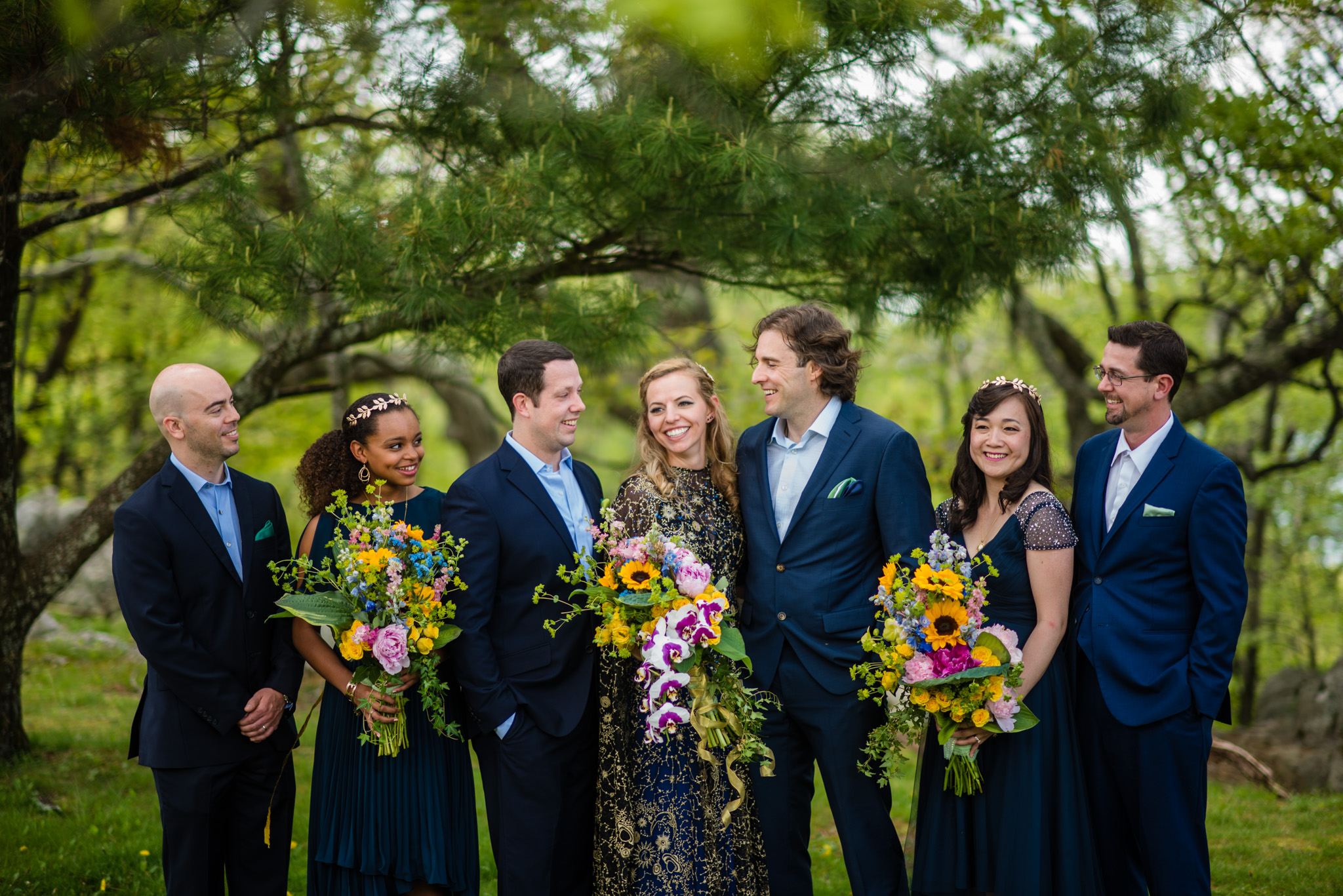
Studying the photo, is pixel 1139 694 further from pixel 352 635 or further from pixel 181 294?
pixel 181 294

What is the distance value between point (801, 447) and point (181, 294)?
131 inches

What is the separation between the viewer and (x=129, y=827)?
5105 millimetres

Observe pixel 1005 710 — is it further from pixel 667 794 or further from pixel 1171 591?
pixel 667 794

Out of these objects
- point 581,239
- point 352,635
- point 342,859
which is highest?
point 581,239

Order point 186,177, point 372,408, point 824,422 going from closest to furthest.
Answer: point 824,422 < point 372,408 < point 186,177

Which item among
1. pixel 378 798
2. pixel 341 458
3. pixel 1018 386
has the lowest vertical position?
pixel 378 798

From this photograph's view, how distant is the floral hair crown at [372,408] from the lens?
404 cm

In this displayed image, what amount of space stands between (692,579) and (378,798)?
1492mm

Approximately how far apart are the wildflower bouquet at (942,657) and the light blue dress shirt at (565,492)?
114 centimetres

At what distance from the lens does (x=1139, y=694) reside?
348 centimetres

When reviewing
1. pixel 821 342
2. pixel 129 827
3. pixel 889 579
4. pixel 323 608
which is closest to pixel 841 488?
pixel 889 579

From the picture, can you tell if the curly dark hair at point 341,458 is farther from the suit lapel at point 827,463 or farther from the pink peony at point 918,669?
the pink peony at point 918,669

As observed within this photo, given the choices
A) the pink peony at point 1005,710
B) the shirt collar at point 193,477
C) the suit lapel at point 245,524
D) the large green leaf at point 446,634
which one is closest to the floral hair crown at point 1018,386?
the pink peony at point 1005,710

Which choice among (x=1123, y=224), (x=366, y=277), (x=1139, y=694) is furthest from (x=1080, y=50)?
(x=366, y=277)
